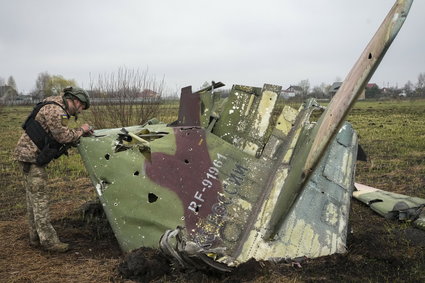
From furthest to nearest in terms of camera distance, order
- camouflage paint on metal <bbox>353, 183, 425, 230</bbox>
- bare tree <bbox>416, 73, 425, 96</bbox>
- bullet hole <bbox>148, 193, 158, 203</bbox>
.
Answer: bare tree <bbox>416, 73, 425, 96</bbox> → camouflage paint on metal <bbox>353, 183, 425, 230</bbox> → bullet hole <bbox>148, 193, 158, 203</bbox>

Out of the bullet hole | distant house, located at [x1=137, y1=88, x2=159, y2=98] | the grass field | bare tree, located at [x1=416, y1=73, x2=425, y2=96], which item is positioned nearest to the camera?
the grass field

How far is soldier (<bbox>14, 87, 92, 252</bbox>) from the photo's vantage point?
4758mm

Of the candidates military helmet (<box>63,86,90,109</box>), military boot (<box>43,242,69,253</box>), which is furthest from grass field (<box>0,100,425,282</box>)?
military helmet (<box>63,86,90,109</box>)

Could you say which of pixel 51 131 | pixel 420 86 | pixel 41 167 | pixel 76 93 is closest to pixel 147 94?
pixel 76 93

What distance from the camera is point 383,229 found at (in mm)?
5301

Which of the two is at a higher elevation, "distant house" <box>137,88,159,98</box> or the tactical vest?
the tactical vest

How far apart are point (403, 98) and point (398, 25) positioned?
5169 centimetres

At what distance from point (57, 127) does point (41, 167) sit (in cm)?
56

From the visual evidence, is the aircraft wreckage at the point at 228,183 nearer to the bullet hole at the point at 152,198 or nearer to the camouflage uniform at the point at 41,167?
the bullet hole at the point at 152,198

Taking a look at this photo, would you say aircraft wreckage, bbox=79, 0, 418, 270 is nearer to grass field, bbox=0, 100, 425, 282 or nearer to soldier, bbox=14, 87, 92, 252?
grass field, bbox=0, 100, 425, 282

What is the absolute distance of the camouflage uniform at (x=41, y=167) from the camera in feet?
15.6

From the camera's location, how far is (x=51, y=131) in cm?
475

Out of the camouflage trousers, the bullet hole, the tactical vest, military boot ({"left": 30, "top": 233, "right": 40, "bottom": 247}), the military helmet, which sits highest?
the military helmet

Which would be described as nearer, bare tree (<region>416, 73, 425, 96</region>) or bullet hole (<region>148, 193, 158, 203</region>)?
bullet hole (<region>148, 193, 158, 203</region>)
